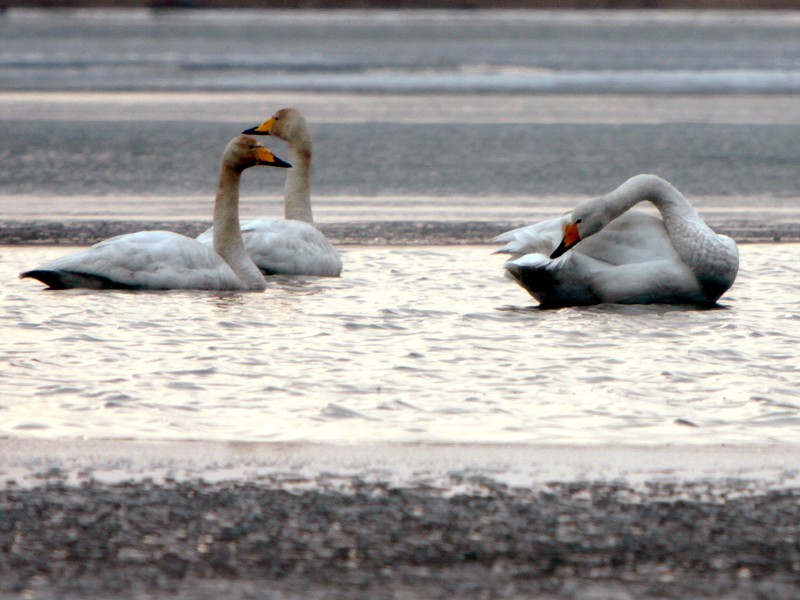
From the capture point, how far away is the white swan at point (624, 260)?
7555 mm

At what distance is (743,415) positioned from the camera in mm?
5246

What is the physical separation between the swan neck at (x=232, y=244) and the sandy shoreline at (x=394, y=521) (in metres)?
3.50

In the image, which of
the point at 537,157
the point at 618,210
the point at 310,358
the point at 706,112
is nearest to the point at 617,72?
the point at 706,112

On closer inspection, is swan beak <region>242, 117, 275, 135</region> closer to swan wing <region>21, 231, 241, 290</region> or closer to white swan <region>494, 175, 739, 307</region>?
swan wing <region>21, 231, 241, 290</region>

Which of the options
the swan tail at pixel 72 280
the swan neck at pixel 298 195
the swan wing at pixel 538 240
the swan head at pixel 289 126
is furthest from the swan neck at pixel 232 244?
the swan head at pixel 289 126

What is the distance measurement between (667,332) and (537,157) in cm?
890

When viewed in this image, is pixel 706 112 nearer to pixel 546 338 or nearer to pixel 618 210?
pixel 618 210

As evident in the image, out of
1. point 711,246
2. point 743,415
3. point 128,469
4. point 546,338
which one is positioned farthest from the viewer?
point 711,246

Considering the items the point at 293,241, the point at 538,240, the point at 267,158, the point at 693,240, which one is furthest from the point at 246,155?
the point at 693,240

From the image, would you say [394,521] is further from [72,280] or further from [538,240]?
[72,280]

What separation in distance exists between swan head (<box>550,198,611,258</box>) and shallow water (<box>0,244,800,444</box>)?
1.06 feet

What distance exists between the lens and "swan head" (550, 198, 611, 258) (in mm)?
7586

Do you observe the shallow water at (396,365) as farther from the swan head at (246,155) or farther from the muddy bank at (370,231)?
the muddy bank at (370,231)

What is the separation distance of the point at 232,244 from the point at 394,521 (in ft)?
14.7
